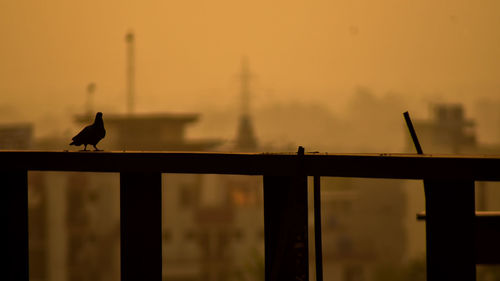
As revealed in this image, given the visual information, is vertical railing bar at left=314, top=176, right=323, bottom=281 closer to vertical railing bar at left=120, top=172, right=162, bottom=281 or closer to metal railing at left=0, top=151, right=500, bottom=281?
metal railing at left=0, top=151, right=500, bottom=281

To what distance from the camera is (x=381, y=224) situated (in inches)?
2950

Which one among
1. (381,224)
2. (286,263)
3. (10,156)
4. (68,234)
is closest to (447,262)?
(286,263)

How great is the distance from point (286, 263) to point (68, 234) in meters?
52.8

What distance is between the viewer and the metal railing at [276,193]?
238cm

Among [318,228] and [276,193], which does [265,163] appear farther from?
[318,228]

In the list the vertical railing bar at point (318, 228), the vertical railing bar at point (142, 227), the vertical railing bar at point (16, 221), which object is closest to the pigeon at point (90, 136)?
the vertical railing bar at point (16, 221)

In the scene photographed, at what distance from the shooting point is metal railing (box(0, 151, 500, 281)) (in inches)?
93.7

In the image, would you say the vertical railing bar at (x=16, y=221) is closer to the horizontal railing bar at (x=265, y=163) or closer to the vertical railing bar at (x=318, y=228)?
the horizontal railing bar at (x=265, y=163)

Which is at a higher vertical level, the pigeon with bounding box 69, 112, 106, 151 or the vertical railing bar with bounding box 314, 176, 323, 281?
the pigeon with bounding box 69, 112, 106, 151

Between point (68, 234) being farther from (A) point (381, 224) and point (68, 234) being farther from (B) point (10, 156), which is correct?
(B) point (10, 156)

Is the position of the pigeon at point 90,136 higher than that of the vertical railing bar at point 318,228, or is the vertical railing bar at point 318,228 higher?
the pigeon at point 90,136

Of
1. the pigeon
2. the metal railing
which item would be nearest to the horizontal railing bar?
the metal railing

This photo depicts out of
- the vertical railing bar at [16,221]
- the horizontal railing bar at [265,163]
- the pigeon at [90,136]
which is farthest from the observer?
the pigeon at [90,136]

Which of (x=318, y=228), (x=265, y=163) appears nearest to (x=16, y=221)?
(x=265, y=163)
